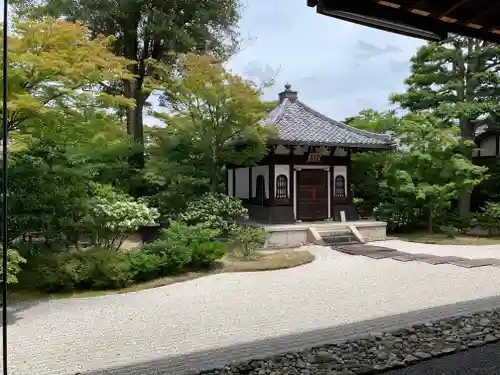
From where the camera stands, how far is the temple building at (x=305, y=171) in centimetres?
1319

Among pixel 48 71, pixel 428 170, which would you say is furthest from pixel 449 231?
pixel 48 71

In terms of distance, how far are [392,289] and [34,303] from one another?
5.63 metres

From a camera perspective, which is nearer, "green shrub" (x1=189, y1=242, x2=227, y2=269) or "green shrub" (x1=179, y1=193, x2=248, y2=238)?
"green shrub" (x1=189, y1=242, x2=227, y2=269)

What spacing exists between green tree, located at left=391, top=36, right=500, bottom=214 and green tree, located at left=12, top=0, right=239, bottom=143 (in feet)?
23.5

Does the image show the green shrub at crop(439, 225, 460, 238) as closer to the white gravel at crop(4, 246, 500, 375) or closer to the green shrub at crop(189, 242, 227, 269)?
the white gravel at crop(4, 246, 500, 375)

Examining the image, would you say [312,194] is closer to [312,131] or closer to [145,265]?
[312,131]

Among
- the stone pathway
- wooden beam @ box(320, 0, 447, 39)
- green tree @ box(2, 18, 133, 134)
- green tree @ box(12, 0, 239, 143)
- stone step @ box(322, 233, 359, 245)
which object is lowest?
the stone pathway

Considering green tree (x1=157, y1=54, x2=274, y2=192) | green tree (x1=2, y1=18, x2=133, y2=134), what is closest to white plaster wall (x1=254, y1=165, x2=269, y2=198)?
green tree (x1=157, y1=54, x2=274, y2=192)

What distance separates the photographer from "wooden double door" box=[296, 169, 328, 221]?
13656mm

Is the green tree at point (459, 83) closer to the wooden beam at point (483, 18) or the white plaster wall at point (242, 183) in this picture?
the white plaster wall at point (242, 183)

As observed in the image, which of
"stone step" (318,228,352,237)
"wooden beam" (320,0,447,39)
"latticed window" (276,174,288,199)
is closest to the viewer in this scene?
"wooden beam" (320,0,447,39)

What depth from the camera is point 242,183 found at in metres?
15.2

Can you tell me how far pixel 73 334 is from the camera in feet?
16.7

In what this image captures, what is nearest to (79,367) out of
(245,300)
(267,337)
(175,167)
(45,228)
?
(267,337)
